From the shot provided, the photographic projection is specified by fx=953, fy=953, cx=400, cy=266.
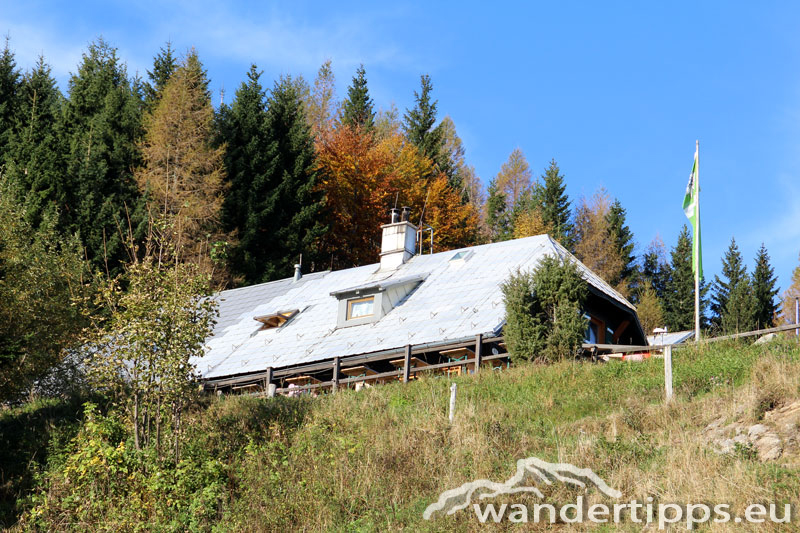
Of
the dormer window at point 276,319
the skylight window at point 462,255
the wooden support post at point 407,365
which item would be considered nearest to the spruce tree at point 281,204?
the dormer window at point 276,319

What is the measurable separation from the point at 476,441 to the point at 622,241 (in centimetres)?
3758

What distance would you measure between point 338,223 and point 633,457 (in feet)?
106

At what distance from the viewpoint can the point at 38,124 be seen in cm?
4225

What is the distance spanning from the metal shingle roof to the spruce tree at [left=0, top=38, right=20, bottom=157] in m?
17.9

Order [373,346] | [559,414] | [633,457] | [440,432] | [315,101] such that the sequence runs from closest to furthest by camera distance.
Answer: [633,457], [440,432], [559,414], [373,346], [315,101]

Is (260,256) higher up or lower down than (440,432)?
higher up

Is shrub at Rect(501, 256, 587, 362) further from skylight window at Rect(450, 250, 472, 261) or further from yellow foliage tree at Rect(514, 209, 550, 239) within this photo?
yellow foliage tree at Rect(514, 209, 550, 239)

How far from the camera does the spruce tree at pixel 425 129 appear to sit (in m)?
55.2

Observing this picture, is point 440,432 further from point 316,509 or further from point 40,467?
point 40,467

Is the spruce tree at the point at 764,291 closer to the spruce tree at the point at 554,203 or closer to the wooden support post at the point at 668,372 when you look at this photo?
the spruce tree at the point at 554,203

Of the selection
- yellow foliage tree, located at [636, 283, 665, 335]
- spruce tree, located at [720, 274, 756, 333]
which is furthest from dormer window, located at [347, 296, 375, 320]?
yellow foliage tree, located at [636, 283, 665, 335]

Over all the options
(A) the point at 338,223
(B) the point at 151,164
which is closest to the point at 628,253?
(A) the point at 338,223

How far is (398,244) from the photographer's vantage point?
3067cm

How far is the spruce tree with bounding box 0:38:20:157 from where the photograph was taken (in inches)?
1673
